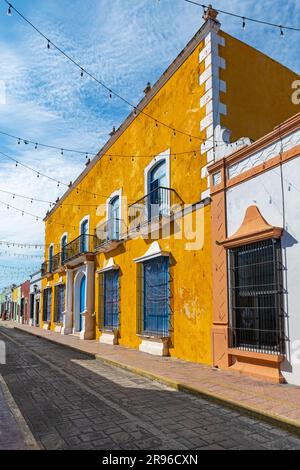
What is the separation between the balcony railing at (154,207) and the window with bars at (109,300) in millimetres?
2437

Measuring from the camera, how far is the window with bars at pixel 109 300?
14.4 m

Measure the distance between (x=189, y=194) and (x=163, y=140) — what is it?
7.62ft

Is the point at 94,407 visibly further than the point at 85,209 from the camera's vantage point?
No

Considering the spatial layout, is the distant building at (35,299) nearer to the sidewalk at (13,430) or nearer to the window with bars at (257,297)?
the window with bars at (257,297)

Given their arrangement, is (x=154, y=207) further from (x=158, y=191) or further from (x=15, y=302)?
(x=15, y=302)

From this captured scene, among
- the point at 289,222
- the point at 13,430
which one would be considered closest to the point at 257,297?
the point at 289,222

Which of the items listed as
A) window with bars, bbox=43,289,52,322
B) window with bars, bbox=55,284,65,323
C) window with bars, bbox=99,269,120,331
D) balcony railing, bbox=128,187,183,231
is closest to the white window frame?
balcony railing, bbox=128,187,183,231

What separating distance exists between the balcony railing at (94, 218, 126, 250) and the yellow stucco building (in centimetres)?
7

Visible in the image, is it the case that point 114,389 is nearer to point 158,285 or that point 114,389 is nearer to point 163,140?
point 158,285

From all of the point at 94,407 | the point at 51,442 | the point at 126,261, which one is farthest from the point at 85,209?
the point at 51,442

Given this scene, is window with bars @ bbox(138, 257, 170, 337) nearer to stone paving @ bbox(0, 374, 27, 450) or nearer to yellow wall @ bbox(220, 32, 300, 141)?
yellow wall @ bbox(220, 32, 300, 141)

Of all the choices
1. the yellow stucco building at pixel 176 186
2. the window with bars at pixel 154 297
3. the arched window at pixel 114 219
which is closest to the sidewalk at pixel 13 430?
the yellow stucco building at pixel 176 186

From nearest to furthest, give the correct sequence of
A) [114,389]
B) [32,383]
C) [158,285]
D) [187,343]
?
[114,389] → [32,383] → [187,343] → [158,285]

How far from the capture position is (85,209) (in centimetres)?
1900
